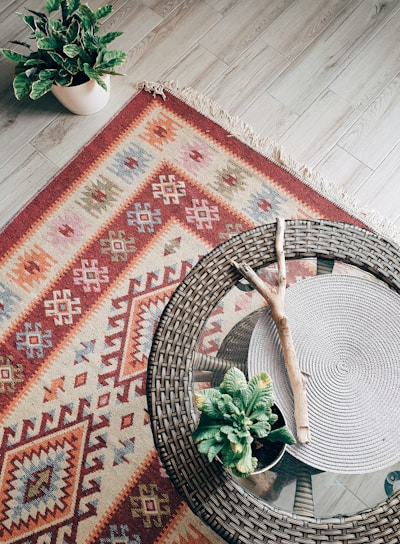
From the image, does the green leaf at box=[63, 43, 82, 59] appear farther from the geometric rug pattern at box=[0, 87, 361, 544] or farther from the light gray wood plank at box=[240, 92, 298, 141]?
the light gray wood plank at box=[240, 92, 298, 141]

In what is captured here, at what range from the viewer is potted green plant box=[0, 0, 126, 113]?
152cm

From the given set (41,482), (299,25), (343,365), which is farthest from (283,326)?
(299,25)

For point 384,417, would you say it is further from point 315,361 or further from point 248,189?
point 248,189

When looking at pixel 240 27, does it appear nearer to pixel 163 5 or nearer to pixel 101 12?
pixel 163 5

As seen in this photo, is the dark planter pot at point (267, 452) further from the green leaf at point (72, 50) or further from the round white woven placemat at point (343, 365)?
the green leaf at point (72, 50)

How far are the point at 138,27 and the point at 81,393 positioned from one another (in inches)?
44.6

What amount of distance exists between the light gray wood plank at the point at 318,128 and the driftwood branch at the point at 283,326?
1.91 feet

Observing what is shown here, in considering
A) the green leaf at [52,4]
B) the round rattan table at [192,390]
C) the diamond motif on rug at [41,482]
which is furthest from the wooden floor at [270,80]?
the diamond motif on rug at [41,482]

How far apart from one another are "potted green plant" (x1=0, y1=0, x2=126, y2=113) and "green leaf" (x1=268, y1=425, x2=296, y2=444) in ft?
3.40

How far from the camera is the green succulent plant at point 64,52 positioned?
1.52m

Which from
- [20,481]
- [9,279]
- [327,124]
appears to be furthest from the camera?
[327,124]

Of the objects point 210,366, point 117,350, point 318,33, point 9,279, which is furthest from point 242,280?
point 318,33

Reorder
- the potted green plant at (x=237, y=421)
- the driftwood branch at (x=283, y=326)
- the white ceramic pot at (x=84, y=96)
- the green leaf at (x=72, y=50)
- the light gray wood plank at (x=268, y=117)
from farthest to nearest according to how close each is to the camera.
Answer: the light gray wood plank at (x=268, y=117) → the white ceramic pot at (x=84, y=96) → the green leaf at (x=72, y=50) → the driftwood branch at (x=283, y=326) → the potted green plant at (x=237, y=421)

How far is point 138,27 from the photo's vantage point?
6.03ft
